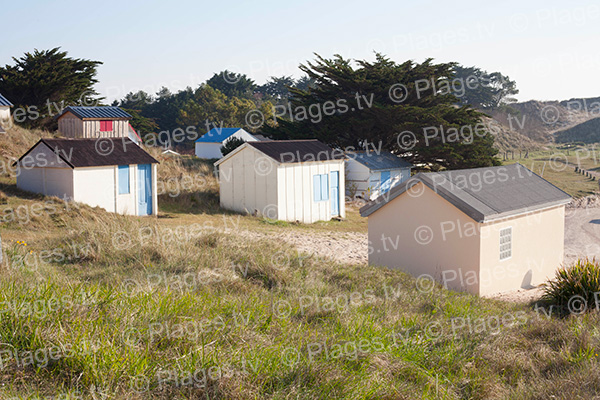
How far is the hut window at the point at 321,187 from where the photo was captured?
946 inches

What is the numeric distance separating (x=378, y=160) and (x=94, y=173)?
56.8ft

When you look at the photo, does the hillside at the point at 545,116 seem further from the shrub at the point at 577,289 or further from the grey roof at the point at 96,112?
the shrub at the point at 577,289

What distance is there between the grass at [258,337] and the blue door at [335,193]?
1470 cm

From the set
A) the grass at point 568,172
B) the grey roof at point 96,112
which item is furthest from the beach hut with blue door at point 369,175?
the grass at point 568,172

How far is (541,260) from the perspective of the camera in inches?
592

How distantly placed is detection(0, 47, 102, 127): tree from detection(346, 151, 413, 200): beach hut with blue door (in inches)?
641

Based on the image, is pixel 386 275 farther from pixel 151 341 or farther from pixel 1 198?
pixel 1 198

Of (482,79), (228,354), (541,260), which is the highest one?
(482,79)

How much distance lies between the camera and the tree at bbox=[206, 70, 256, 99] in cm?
8114

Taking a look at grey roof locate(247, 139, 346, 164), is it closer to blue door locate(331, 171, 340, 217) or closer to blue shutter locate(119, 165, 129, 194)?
blue door locate(331, 171, 340, 217)

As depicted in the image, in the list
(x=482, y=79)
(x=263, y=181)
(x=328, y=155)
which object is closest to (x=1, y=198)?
(x=263, y=181)

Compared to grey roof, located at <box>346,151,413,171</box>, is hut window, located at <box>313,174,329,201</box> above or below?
below

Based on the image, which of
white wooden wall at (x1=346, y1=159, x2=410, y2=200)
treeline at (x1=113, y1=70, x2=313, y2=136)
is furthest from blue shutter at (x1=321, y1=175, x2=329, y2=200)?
treeline at (x1=113, y1=70, x2=313, y2=136)

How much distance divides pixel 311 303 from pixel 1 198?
1411cm
